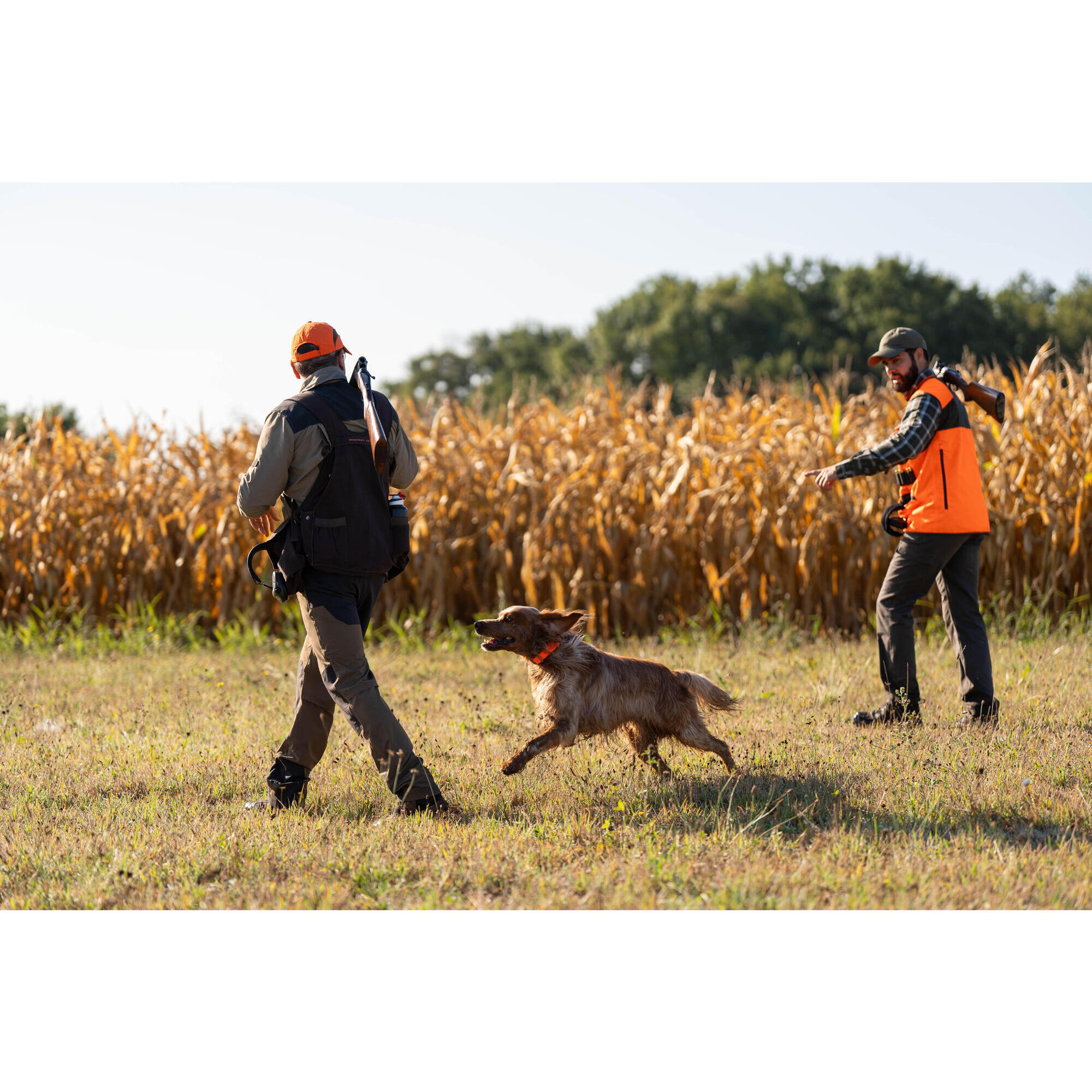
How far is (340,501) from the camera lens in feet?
15.3

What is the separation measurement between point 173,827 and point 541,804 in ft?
5.72

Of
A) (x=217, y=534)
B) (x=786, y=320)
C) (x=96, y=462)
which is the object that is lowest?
(x=217, y=534)

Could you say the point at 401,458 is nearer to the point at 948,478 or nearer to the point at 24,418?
the point at 948,478

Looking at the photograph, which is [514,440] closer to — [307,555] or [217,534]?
[217,534]

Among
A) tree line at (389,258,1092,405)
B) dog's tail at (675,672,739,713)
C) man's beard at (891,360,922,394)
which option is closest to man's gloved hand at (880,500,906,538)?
man's beard at (891,360,922,394)

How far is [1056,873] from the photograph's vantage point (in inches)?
148

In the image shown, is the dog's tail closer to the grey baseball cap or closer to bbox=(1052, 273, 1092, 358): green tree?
the grey baseball cap

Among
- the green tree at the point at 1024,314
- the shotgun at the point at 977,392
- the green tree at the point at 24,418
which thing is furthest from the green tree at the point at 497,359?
the shotgun at the point at 977,392

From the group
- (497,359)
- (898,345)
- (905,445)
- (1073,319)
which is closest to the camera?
(905,445)

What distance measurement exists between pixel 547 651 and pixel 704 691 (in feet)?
2.92

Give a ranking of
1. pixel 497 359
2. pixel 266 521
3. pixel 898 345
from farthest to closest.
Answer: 1. pixel 497 359
2. pixel 898 345
3. pixel 266 521

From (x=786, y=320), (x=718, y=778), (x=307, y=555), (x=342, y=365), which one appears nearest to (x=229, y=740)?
(x=307, y=555)

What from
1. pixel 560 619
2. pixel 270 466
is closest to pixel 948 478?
pixel 560 619

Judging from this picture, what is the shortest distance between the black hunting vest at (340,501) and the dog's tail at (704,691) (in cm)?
173
